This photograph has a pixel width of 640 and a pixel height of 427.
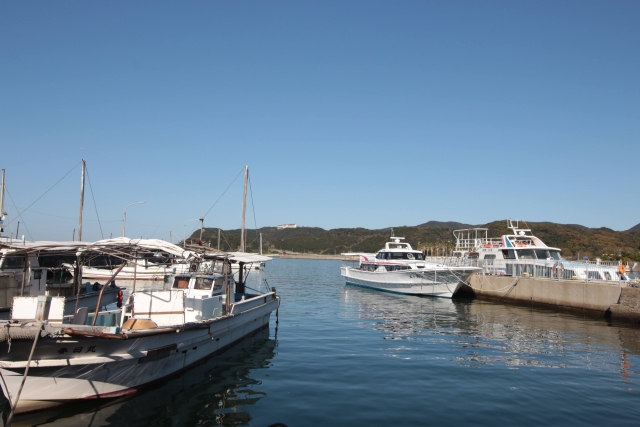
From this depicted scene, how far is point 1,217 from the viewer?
2519 cm

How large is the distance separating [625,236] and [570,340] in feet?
397

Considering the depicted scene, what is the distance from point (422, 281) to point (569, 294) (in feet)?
44.1

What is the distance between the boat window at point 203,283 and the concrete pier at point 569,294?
941 inches

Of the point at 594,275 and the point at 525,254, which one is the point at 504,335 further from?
the point at 525,254

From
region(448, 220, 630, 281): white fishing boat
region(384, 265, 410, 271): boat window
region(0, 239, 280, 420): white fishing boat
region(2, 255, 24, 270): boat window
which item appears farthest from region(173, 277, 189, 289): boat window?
region(384, 265, 410, 271): boat window

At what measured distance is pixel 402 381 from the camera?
14.1 m

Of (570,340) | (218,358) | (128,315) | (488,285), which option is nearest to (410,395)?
(218,358)

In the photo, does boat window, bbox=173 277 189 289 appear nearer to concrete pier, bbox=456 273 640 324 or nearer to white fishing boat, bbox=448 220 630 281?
concrete pier, bbox=456 273 640 324

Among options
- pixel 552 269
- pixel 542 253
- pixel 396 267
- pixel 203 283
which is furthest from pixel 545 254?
pixel 203 283

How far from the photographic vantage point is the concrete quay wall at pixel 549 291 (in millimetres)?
28438

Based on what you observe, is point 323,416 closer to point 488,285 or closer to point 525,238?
point 488,285

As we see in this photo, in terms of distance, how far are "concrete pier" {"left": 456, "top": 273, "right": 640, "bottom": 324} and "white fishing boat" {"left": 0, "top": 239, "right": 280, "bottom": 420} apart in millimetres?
23858

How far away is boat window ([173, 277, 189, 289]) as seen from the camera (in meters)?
17.4

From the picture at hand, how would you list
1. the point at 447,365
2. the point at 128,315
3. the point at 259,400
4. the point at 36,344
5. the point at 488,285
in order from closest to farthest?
the point at 36,344 → the point at 259,400 → the point at 128,315 → the point at 447,365 → the point at 488,285
